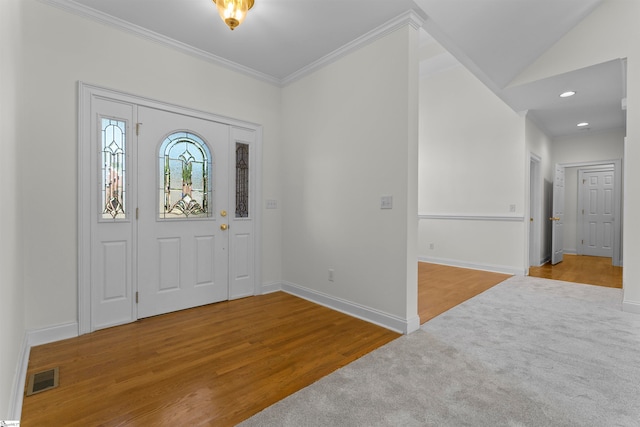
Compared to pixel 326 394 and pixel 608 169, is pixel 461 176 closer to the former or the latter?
pixel 608 169

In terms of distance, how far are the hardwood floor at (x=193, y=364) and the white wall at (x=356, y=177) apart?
0.47 metres

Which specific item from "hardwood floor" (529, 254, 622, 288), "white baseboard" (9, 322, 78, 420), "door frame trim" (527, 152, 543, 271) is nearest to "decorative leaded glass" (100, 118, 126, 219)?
"white baseboard" (9, 322, 78, 420)

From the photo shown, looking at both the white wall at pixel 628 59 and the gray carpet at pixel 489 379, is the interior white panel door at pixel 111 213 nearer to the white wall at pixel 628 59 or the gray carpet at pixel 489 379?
the gray carpet at pixel 489 379

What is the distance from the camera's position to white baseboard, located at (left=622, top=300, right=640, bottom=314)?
10.5ft

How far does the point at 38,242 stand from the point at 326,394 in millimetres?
2567

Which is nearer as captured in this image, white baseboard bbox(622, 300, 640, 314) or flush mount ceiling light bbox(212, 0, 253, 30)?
flush mount ceiling light bbox(212, 0, 253, 30)

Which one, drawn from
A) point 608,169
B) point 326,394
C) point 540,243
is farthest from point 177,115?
point 608,169

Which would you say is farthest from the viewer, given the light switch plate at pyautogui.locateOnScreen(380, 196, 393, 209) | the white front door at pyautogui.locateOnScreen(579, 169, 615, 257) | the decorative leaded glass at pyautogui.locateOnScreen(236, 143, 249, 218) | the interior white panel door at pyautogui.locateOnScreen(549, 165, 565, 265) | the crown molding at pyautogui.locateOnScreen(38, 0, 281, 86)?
the white front door at pyautogui.locateOnScreen(579, 169, 615, 257)

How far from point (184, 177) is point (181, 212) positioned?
0.38 metres

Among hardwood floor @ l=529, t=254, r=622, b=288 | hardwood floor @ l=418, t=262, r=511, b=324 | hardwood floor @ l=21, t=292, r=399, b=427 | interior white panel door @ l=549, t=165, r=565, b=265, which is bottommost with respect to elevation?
hardwood floor @ l=21, t=292, r=399, b=427

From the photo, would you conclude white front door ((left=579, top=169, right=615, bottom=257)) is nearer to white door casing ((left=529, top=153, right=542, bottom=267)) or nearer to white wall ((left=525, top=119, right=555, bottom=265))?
white wall ((left=525, top=119, right=555, bottom=265))

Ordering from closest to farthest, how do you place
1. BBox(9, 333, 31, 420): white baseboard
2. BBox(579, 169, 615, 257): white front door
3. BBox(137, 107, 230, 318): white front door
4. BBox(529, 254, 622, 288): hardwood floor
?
BBox(9, 333, 31, 420): white baseboard
BBox(137, 107, 230, 318): white front door
BBox(529, 254, 622, 288): hardwood floor
BBox(579, 169, 615, 257): white front door

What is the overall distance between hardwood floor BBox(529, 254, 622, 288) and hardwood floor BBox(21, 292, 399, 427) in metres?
3.99

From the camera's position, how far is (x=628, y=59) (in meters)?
3.23
